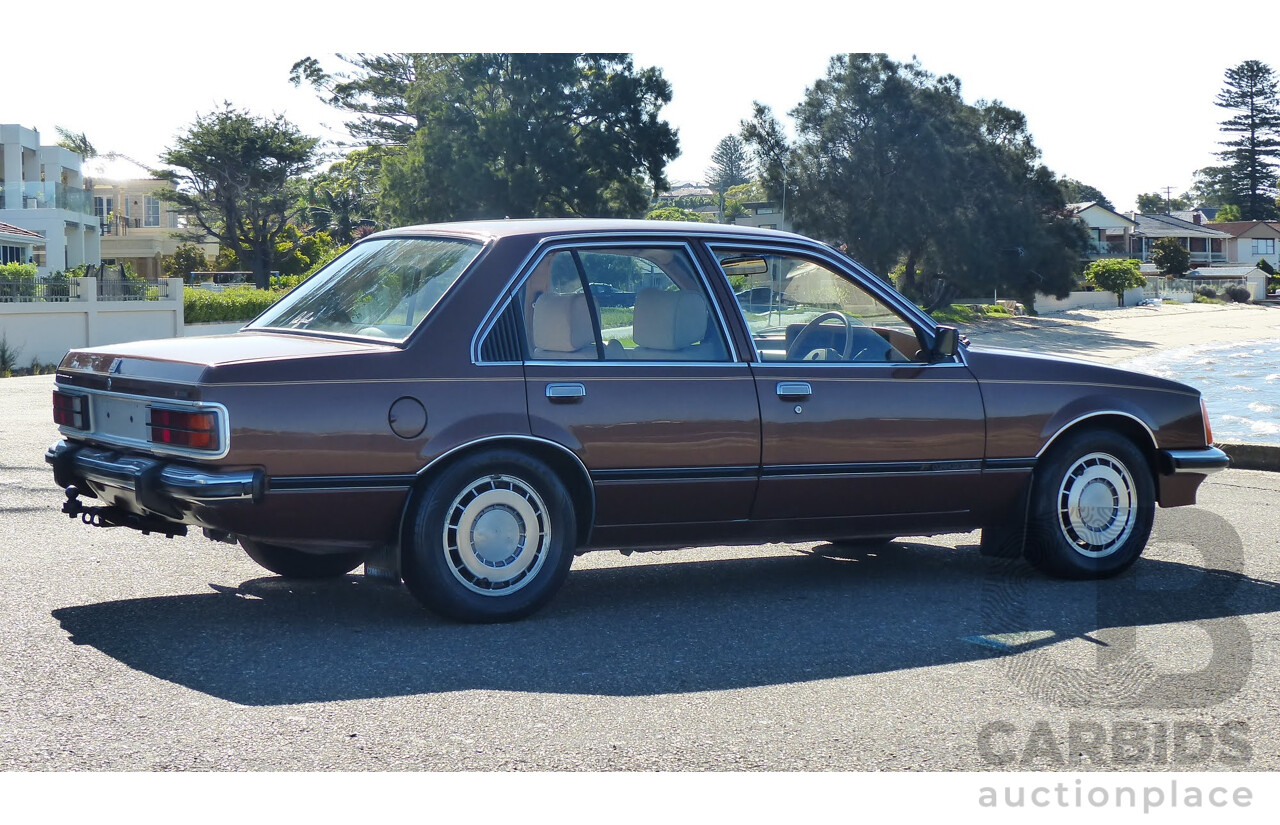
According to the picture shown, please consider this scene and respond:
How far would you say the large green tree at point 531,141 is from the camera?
165 feet

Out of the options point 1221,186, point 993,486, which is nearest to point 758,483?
point 993,486

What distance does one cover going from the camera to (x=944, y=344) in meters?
6.54

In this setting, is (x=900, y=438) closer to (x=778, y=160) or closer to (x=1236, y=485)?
(x=1236, y=485)

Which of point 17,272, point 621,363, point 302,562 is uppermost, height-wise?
point 17,272

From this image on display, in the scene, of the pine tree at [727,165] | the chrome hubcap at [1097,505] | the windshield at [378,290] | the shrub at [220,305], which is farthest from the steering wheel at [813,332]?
the pine tree at [727,165]

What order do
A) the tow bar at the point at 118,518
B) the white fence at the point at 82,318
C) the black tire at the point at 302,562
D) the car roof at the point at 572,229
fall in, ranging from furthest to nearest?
the white fence at the point at 82,318
the black tire at the point at 302,562
the car roof at the point at 572,229
the tow bar at the point at 118,518

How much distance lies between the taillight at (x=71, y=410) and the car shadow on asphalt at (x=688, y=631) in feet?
2.63

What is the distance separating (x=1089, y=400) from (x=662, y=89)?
1899 inches

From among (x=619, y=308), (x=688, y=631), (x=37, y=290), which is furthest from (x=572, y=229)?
(x=37, y=290)

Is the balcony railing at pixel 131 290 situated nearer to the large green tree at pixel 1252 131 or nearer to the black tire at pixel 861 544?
the black tire at pixel 861 544

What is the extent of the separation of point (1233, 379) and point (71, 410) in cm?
2497

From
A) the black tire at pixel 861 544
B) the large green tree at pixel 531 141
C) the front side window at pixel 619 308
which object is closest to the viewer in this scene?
the front side window at pixel 619 308

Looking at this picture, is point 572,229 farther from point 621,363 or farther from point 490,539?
point 490,539

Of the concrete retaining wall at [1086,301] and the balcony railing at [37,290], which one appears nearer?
the balcony railing at [37,290]
